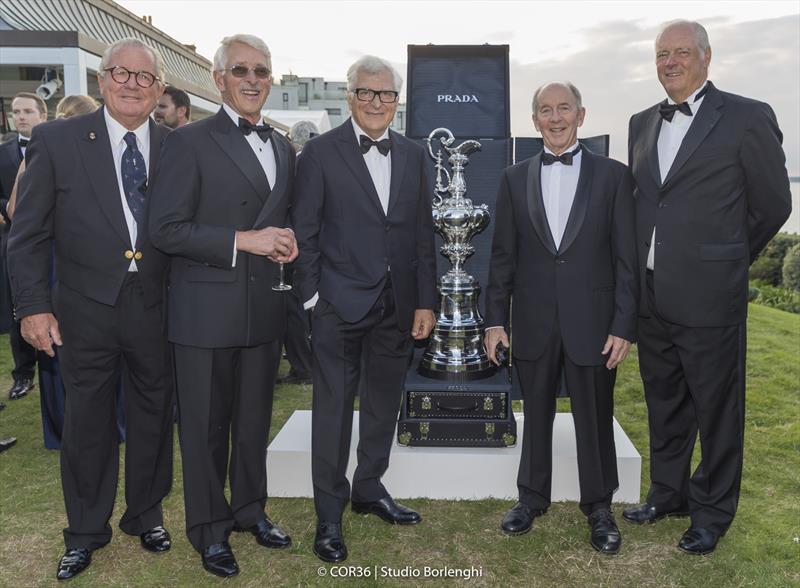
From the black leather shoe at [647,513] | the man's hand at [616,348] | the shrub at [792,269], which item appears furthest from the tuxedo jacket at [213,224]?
the shrub at [792,269]

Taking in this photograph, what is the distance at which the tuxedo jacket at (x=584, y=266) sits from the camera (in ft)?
10.8

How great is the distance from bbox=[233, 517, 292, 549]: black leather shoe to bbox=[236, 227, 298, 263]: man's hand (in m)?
1.42

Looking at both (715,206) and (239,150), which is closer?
(239,150)

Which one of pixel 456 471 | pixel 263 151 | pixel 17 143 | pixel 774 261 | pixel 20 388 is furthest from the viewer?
pixel 774 261

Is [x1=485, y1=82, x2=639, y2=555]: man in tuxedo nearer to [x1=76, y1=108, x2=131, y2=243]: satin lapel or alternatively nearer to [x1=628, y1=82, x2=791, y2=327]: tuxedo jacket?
[x1=628, y1=82, x2=791, y2=327]: tuxedo jacket

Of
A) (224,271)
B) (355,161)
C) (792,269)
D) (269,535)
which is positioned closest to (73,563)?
(269,535)

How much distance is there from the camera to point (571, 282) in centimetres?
333

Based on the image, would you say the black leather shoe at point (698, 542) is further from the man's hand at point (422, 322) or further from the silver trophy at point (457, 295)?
the man's hand at point (422, 322)

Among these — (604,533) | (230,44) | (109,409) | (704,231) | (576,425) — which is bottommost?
(604,533)

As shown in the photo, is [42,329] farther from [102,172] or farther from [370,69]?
[370,69]

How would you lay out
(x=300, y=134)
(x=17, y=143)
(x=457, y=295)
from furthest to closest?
(x=300, y=134), (x=17, y=143), (x=457, y=295)

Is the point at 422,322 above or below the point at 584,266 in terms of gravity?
below

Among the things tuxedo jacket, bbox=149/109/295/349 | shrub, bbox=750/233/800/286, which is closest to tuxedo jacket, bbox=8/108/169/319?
tuxedo jacket, bbox=149/109/295/349

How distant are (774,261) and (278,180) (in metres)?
18.3
